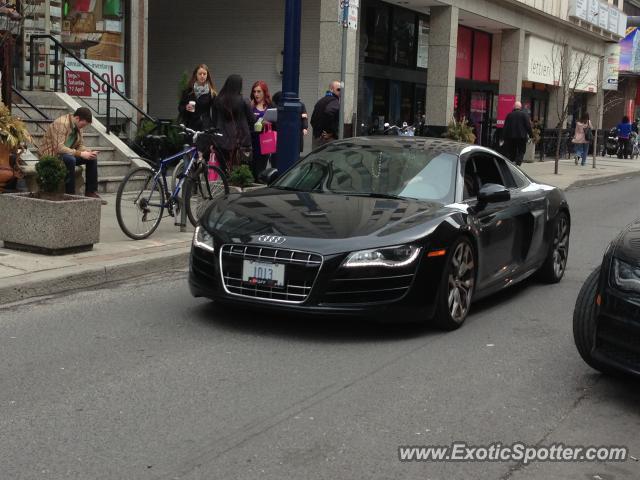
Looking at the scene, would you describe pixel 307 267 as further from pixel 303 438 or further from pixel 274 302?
pixel 303 438

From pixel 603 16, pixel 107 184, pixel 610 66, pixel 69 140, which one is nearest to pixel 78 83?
pixel 107 184

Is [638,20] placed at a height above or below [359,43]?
above

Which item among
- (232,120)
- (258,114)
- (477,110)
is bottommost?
(232,120)

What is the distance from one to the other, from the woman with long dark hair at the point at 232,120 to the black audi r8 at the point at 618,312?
24.8 feet

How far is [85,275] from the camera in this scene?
26.3 feet

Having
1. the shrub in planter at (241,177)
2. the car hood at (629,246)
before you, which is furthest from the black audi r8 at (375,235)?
the shrub in planter at (241,177)

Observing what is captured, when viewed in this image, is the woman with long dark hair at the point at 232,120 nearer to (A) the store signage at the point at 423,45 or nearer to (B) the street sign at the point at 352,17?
(B) the street sign at the point at 352,17

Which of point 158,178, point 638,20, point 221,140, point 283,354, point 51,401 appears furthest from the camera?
point 638,20

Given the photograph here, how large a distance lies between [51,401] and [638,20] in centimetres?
3297

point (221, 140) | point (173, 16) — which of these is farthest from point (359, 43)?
point (221, 140)

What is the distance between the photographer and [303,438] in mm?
4523

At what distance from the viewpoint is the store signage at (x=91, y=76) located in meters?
16.6

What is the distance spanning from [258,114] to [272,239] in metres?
7.95

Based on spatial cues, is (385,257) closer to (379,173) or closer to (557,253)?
(379,173)
